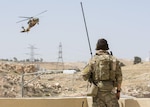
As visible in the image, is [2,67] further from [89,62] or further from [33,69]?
[89,62]

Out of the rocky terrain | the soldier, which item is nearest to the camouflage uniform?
the soldier

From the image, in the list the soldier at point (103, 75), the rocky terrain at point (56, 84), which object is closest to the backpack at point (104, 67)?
the soldier at point (103, 75)

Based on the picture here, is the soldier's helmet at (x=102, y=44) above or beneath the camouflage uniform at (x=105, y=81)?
above

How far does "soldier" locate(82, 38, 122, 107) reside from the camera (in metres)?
4.96

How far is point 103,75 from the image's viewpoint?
A: 195 inches

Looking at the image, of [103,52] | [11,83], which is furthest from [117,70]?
[11,83]

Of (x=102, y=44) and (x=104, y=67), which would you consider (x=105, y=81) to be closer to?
(x=104, y=67)

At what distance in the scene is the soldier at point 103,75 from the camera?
16.3ft

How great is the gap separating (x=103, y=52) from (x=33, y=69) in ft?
141

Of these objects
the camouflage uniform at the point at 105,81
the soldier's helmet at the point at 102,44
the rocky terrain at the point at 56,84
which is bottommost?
the rocky terrain at the point at 56,84

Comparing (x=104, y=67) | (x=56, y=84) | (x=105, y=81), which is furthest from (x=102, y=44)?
(x=56, y=84)

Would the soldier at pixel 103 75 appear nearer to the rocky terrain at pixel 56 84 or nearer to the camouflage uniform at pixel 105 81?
the camouflage uniform at pixel 105 81

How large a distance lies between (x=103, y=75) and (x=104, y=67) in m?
0.10

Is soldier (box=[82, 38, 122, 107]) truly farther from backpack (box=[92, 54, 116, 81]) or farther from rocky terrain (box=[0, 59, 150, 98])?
rocky terrain (box=[0, 59, 150, 98])
